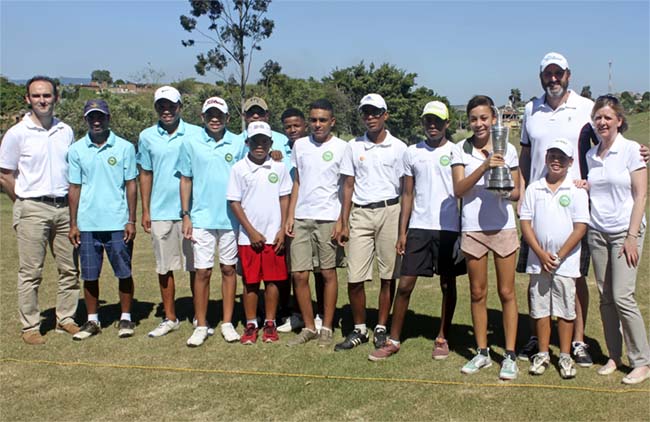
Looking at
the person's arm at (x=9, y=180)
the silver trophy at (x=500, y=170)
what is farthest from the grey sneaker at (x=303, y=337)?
the person's arm at (x=9, y=180)

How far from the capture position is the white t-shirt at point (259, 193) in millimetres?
5562

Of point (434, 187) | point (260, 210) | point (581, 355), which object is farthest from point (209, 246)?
point (581, 355)

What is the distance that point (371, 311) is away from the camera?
22.5 feet

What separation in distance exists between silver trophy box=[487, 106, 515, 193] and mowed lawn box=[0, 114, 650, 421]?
1.53m

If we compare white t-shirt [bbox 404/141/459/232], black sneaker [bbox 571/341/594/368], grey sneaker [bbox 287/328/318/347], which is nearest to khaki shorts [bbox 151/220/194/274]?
grey sneaker [bbox 287/328/318/347]

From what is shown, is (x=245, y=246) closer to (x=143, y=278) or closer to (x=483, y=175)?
(x=483, y=175)

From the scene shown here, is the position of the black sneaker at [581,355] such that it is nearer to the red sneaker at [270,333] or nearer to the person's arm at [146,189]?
the red sneaker at [270,333]

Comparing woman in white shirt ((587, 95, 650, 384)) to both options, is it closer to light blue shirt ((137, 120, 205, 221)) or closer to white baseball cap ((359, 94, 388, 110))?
white baseball cap ((359, 94, 388, 110))

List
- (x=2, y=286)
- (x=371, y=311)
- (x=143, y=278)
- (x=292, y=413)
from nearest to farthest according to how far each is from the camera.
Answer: (x=292, y=413) → (x=371, y=311) → (x=2, y=286) → (x=143, y=278)

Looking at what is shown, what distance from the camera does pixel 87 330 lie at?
19.6 feet

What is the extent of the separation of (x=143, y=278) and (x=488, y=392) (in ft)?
18.8

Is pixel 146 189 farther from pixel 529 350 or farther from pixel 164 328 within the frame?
pixel 529 350

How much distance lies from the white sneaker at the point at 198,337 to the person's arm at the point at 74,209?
1.50 meters

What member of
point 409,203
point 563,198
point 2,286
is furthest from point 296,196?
point 2,286
